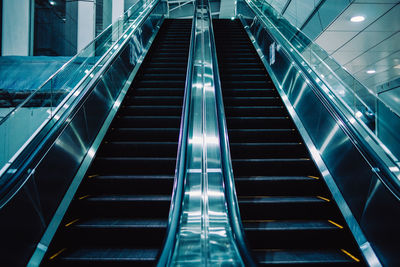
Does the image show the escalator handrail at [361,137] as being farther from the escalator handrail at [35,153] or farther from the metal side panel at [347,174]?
the escalator handrail at [35,153]

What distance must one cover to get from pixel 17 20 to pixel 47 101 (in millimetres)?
7476

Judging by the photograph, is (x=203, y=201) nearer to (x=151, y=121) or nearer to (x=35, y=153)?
(x=35, y=153)

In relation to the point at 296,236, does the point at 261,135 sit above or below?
above

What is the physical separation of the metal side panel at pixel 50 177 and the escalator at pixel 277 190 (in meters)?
1.74

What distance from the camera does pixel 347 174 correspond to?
242 centimetres

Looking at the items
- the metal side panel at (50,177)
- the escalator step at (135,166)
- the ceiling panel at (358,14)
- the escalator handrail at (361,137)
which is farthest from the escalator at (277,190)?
the ceiling panel at (358,14)

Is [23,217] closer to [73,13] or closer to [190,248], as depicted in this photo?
[190,248]

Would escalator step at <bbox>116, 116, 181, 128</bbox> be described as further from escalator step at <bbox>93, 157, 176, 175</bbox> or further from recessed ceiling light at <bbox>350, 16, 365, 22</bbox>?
recessed ceiling light at <bbox>350, 16, 365, 22</bbox>

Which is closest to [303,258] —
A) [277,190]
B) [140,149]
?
[277,190]

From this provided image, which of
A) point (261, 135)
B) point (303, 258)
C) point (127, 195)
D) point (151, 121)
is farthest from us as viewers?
point (151, 121)

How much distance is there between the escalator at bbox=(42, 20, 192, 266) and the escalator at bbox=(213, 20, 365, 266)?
2.70 feet

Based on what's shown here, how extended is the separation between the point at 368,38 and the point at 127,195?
273 inches

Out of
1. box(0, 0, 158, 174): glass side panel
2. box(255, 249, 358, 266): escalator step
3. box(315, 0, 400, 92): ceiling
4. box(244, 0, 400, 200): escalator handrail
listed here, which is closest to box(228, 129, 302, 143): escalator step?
box(244, 0, 400, 200): escalator handrail

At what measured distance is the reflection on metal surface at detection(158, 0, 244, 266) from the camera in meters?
1.57
